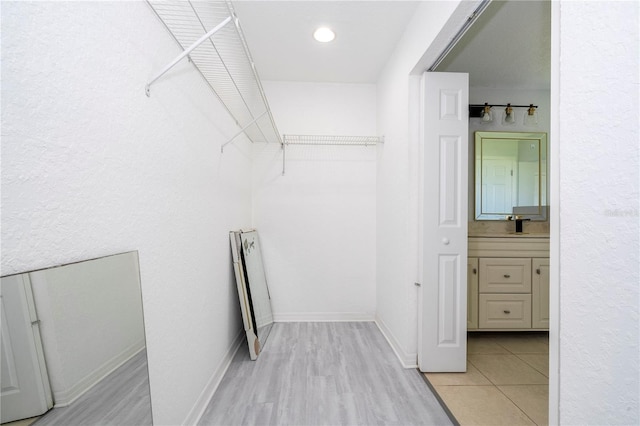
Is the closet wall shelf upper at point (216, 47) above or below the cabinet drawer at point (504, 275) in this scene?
above

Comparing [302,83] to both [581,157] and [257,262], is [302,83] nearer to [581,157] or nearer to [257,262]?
[257,262]

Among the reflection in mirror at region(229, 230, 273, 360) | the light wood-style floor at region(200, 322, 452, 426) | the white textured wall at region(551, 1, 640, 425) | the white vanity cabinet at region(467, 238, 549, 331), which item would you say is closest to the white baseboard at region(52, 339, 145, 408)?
the light wood-style floor at region(200, 322, 452, 426)

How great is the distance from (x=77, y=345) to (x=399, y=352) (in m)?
2.07

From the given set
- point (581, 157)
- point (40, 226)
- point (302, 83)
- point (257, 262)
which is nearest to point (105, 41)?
point (40, 226)

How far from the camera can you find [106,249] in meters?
0.84

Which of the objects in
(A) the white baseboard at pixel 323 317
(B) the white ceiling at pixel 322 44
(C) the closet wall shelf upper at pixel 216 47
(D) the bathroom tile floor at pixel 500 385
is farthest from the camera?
(A) the white baseboard at pixel 323 317

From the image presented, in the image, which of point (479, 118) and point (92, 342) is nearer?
point (92, 342)

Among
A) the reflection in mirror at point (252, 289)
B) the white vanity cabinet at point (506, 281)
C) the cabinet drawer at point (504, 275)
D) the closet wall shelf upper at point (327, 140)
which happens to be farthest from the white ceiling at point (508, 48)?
the reflection in mirror at point (252, 289)

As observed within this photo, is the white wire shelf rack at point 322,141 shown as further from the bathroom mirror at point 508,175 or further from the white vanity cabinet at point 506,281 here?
the white vanity cabinet at point 506,281

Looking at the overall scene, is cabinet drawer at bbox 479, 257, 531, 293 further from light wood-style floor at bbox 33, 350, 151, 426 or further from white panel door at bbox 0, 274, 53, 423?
white panel door at bbox 0, 274, 53, 423

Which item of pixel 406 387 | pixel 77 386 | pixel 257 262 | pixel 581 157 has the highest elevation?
pixel 581 157

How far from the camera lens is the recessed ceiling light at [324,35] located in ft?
6.63

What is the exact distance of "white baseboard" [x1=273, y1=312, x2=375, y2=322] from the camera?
9.29ft

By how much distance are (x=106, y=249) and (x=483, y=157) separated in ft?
10.5
